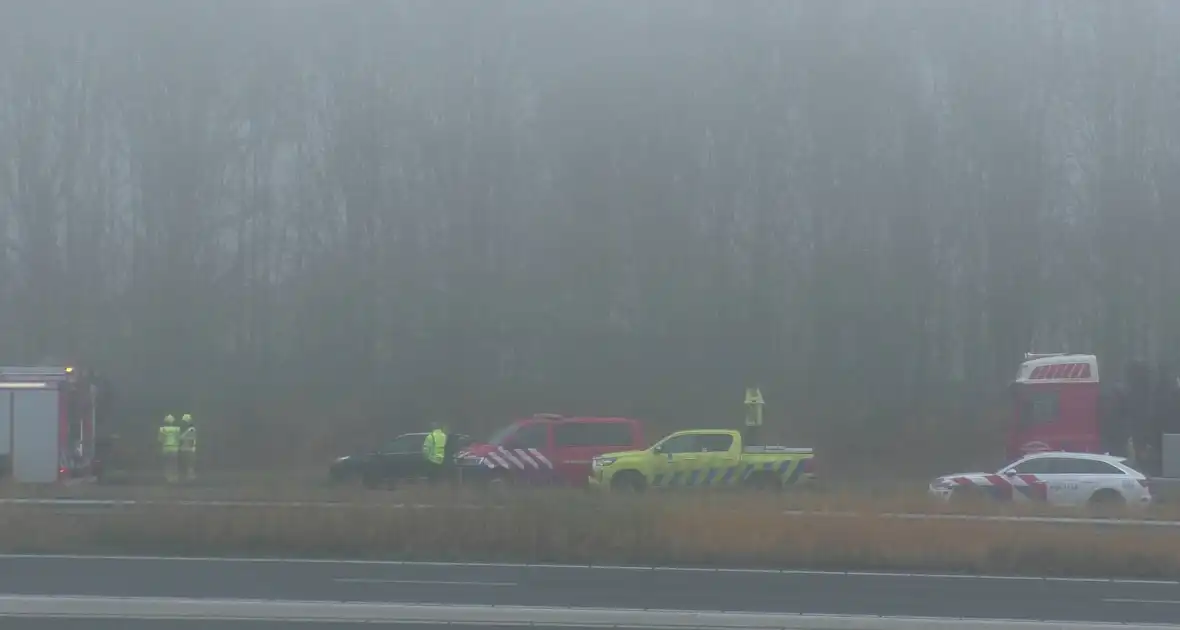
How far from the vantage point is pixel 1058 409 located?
1121 inches

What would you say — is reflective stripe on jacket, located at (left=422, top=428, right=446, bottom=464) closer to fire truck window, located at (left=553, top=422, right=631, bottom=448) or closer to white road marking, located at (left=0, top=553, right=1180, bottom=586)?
fire truck window, located at (left=553, top=422, right=631, bottom=448)

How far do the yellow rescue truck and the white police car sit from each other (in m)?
3.02

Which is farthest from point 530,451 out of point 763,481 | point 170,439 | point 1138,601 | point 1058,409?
point 1138,601

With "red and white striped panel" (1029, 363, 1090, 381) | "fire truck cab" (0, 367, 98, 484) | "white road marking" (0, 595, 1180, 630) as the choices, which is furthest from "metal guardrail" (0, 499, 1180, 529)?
"red and white striped panel" (1029, 363, 1090, 381)

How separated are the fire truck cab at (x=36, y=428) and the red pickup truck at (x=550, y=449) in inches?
325

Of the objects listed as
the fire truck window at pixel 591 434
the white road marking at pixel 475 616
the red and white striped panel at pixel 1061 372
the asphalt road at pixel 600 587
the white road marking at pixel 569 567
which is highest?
the red and white striped panel at pixel 1061 372

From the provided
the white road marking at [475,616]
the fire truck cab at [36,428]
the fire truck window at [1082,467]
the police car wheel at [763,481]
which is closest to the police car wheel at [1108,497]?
the fire truck window at [1082,467]

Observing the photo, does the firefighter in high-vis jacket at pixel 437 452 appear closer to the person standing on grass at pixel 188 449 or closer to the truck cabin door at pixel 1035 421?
the person standing on grass at pixel 188 449

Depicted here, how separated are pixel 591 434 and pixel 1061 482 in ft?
30.1

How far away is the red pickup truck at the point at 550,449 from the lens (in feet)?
86.8

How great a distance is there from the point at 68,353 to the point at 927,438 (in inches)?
1083

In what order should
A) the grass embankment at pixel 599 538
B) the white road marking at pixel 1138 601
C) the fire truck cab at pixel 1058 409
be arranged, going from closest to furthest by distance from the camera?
the white road marking at pixel 1138 601 → the grass embankment at pixel 599 538 → the fire truck cab at pixel 1058 409

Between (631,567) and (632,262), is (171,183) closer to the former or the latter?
(632,262)

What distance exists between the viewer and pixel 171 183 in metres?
47.2
